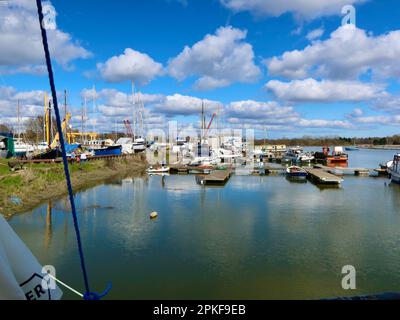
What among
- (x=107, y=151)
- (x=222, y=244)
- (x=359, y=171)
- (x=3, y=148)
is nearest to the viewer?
(x=222, y=244)

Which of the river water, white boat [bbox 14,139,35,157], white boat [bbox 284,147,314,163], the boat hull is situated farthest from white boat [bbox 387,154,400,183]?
white boat [bbox 14,139,35,157]

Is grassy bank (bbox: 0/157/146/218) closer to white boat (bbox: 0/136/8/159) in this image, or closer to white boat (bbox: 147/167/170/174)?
white boat (bbox: 147/167/170/174)

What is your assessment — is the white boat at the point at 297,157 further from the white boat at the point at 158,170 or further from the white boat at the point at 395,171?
the white boat at the point at 158,170

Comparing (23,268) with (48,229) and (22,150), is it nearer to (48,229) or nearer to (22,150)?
(48,229)

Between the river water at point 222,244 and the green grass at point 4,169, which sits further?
the green grass at point 4,169

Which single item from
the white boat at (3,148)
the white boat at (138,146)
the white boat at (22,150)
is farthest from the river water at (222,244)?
the white boat at (138,146)

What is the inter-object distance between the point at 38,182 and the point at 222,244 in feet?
68.2

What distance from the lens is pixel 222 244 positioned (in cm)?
1673

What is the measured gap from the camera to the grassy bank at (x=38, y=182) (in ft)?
Answer: 79.9

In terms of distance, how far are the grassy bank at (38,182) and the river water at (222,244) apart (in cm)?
161

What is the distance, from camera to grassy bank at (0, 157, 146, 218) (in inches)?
958

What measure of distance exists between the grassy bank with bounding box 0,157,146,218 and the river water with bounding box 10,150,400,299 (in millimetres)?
1613

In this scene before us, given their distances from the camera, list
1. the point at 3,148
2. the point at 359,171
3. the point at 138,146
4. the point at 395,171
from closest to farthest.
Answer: the point at 395,171, the point at 3,148, the point at 359,171, the point at 138,146

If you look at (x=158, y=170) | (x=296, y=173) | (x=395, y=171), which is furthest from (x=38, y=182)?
(x=395, y=171)
